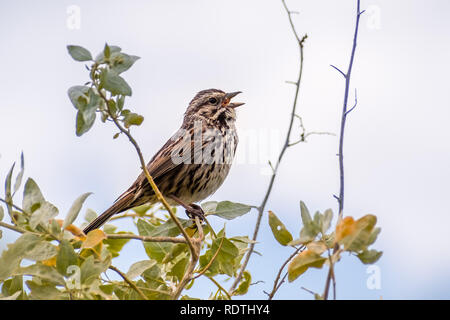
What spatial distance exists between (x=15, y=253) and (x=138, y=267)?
0.58 m

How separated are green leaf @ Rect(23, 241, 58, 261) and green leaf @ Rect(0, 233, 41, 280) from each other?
0.05ft

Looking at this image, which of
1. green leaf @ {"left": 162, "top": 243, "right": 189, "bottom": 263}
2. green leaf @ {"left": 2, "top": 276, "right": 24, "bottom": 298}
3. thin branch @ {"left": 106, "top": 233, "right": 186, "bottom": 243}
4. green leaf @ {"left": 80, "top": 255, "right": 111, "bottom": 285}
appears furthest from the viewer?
green leaf @ {"left": 162, "top": 243, "right": 189, "bottom": 263}

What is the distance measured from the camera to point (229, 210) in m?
3.69

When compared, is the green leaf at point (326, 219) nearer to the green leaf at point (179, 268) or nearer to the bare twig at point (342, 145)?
the bare twig at point (342, 145)

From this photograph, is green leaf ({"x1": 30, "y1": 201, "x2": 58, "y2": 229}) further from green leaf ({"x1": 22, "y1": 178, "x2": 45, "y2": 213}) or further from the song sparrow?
the song sparrow

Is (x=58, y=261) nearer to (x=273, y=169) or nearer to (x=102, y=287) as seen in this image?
(x=102, y=287)

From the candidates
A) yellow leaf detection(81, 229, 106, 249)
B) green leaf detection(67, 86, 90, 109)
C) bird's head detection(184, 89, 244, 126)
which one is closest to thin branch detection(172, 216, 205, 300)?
yellow leaf detection(81, 229, 106, 249)

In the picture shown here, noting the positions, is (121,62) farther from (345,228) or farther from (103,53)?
(345,228)

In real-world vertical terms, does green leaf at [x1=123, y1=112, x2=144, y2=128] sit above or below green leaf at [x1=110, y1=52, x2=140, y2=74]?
below

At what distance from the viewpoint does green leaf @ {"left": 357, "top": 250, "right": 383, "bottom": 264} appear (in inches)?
89.3

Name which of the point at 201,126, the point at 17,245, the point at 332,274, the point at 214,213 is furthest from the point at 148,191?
the point at 332,274

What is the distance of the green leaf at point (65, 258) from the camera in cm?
246

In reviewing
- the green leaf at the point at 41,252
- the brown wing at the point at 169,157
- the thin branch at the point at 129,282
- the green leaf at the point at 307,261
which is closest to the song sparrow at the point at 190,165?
the brown wing at the point at 169,157

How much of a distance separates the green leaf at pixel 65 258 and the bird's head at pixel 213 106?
143 inches
